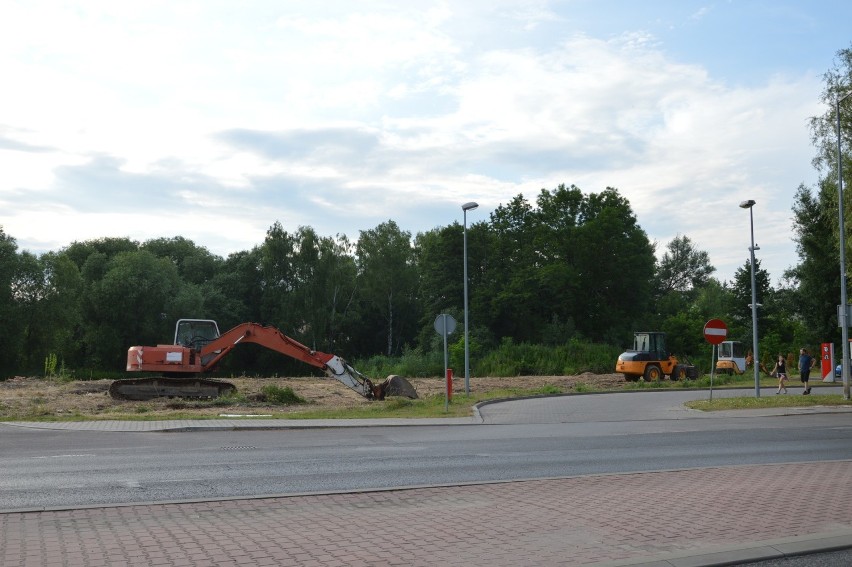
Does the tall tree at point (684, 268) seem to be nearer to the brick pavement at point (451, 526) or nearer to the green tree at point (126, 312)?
the green tree at point (126, 312)

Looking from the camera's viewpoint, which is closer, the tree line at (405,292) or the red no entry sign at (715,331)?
the red no entry sign at (715,331)

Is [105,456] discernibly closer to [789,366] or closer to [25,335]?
[789,366]

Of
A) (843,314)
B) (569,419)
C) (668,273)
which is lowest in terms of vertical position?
(569,419)

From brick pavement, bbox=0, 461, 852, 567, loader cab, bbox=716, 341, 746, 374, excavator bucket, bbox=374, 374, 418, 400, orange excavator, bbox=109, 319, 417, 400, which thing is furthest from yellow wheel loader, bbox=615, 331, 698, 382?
brick pavement, bbox=0, 461, 852, 567

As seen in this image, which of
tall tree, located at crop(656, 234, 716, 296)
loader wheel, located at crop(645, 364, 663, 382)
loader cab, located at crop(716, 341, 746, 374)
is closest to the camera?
loader wheel, located at crop(645, 364, 663, 382)

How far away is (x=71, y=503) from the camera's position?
9672 millimetres

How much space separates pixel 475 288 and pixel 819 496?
65206 millimetres

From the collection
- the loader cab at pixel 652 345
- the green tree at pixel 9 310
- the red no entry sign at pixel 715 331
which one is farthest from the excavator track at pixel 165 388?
the green tree at pixel 9 310

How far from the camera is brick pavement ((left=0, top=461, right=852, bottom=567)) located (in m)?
7.09

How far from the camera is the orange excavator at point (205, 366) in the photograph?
2895cm

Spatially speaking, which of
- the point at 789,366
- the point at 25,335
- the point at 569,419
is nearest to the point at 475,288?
the point at 789,366

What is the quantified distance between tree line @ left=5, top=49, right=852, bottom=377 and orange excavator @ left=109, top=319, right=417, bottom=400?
34.7 m

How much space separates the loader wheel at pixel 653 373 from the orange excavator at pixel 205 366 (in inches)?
670

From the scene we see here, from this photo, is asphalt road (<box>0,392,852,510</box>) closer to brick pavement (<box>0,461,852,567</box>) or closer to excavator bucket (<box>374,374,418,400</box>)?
brick pavement (<box>0,461,852,567</box>)
